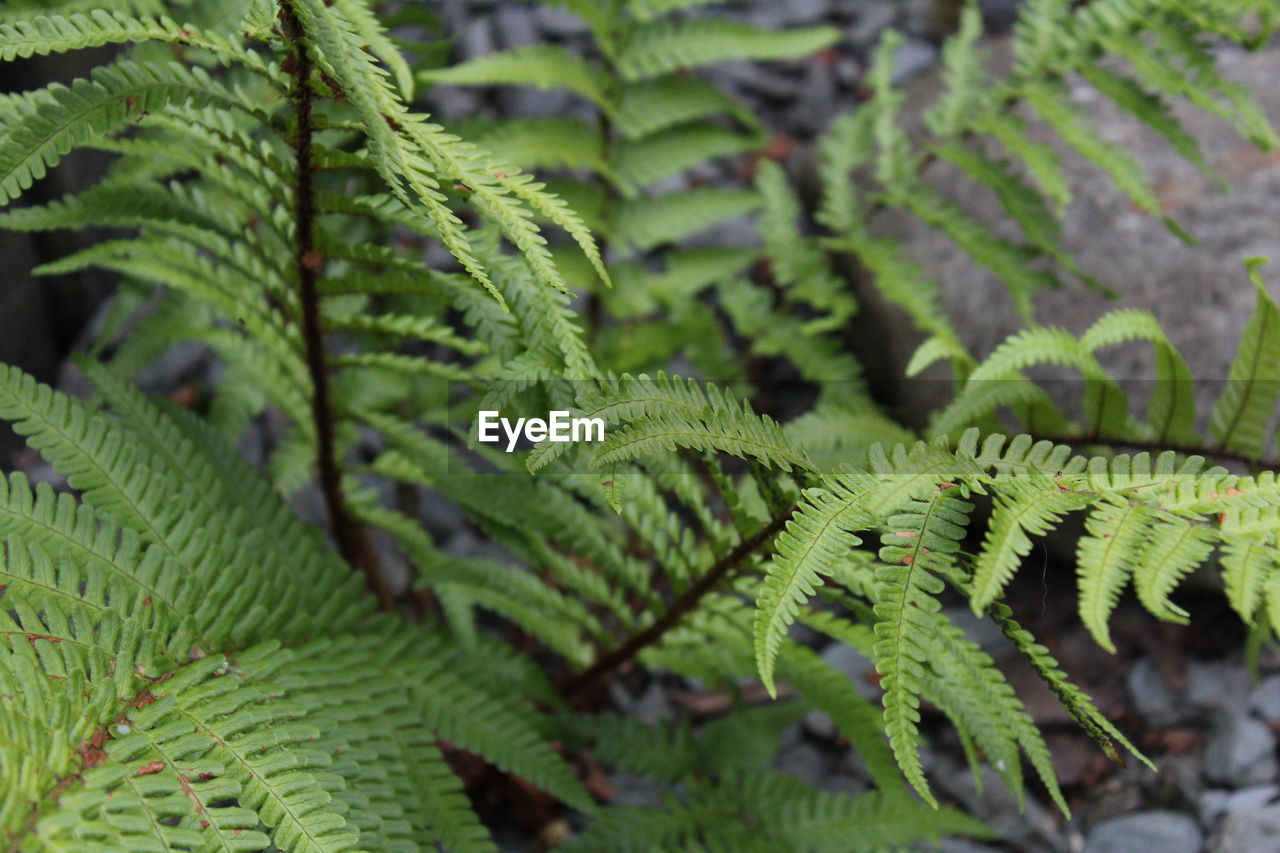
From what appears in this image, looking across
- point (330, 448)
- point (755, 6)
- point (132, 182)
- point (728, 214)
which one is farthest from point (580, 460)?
point (755, 6)

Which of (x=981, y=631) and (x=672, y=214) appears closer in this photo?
(x=981, y=631)

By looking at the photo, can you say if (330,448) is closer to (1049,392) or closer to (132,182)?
(132,182)

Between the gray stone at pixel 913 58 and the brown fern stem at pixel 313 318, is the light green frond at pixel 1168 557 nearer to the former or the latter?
the brown fern stem at pixel 313 318

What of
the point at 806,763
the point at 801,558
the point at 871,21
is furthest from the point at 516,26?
the point at 801,558

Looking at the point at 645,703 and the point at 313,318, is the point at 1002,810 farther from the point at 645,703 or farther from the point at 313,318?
the point at 313,318

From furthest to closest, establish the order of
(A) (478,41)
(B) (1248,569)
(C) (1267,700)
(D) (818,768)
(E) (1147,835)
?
(A) (478,41), (D) (818,768), (C) (1267,700), (E) (1147,835), (B) (1248,569)

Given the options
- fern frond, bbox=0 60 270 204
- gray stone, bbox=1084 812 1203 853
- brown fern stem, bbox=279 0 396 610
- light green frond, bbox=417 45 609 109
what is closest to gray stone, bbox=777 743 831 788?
gray stone, bbox=1084 812 1203 853
